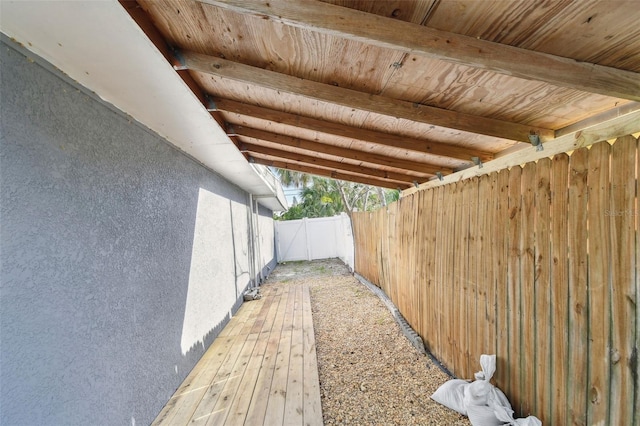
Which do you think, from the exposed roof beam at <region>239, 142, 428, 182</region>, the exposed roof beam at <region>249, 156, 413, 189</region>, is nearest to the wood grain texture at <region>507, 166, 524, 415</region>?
the exposed roof beam at <region>239, 142, 428, 182</region>

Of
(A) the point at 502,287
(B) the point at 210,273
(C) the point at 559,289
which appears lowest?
(B) the point at 210,273

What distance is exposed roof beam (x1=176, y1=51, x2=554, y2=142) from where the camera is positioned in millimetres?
1575

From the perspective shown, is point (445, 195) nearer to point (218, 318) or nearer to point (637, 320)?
point (637, 320)

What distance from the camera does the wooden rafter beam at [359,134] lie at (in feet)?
7.49

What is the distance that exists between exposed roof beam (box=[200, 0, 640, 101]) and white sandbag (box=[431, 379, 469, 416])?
6.93 feet

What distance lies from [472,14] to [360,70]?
2.03ft

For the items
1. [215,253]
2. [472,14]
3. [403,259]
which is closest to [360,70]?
[472,14]

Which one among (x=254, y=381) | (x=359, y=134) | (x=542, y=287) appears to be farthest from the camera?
(x=254, y=381)

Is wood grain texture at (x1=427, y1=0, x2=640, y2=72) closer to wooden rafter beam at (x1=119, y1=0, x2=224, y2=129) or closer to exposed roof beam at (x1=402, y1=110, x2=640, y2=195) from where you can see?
exposed roof beam at (x1=402, y1=110, x2=640, y2=195)

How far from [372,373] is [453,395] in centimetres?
77

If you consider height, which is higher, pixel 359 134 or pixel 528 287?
pixel 359 134

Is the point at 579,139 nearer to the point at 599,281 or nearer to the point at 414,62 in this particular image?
the point at 599,281

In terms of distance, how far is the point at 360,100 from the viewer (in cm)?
175

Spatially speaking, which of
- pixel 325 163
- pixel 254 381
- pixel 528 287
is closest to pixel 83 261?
pixel 254 381
